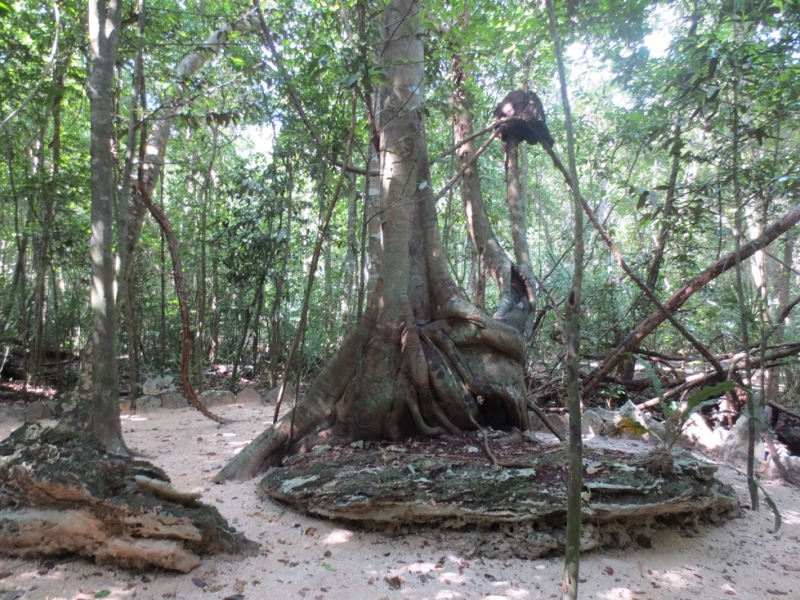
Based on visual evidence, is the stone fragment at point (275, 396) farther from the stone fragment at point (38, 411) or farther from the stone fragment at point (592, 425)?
the stone fragment at point (592, 425)

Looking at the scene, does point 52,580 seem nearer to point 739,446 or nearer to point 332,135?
point 332,135

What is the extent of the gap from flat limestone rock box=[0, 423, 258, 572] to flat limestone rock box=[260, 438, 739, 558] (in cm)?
93

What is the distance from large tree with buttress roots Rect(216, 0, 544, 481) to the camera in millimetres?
4195

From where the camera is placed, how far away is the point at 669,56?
5.87 metres

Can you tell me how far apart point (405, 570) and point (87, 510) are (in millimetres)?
1587

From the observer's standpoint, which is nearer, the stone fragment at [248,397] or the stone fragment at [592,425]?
the stone fragment at [592,425]

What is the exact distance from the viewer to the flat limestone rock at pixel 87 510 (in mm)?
2299

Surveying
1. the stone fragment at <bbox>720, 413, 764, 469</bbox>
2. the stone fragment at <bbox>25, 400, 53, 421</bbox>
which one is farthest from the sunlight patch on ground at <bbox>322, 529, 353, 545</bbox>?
the stone fragment at <bbox>25, 400, 53, 421</bbox>

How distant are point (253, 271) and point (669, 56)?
6.54m

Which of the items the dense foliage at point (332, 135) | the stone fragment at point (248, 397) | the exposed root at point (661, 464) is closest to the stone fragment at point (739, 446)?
the dense foliage at point (332, 135)

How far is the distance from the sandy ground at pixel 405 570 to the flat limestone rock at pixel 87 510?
0.28 feet

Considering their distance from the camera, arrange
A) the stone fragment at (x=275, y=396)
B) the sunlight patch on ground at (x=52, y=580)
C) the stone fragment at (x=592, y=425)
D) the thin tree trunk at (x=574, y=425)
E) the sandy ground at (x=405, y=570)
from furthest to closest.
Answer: the stone fragment at (x=275, y=396)
the stone fragment at (x=592, y=425)
the sandy ground at (x=405, y=570)
the sunlight patch on ground at (x=52, y=580)
the thin tree trunk at (x=574, y=425)

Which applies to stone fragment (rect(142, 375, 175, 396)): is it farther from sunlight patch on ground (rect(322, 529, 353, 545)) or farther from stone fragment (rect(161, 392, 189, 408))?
sunlight patch on ground (rect(322, 529, 353, 545))

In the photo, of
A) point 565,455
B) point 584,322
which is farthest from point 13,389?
point 584,322
